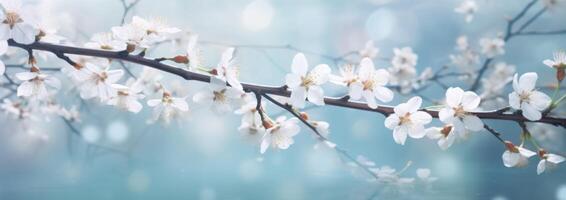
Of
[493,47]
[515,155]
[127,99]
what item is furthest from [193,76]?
[493,47]

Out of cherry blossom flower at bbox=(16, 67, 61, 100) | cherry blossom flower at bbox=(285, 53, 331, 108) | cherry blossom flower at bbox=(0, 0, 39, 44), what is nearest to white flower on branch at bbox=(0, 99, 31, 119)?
cherry blossom flower at bbox=(16, 67, 61, 100)

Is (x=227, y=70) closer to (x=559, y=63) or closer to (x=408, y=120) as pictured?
(x=408, y=120)

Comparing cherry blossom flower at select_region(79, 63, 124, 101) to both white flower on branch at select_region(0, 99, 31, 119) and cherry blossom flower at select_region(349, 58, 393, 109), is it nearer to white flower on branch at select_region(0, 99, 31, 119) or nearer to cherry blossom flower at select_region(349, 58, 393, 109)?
cherry blossom flower at select_region(349, 58, 393, 109)

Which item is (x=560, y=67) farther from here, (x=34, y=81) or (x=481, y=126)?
(x=34, y=81)

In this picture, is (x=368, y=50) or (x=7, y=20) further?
(x=368, y=50)

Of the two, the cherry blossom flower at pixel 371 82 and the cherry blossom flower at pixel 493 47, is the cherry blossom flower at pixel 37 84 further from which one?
the cherry blossom flower at pixel 493 47

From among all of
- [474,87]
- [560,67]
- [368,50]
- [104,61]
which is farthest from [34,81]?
[368,50]

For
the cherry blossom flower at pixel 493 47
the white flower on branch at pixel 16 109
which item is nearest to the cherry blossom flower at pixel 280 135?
the white flower on branch at pixel 16 109
